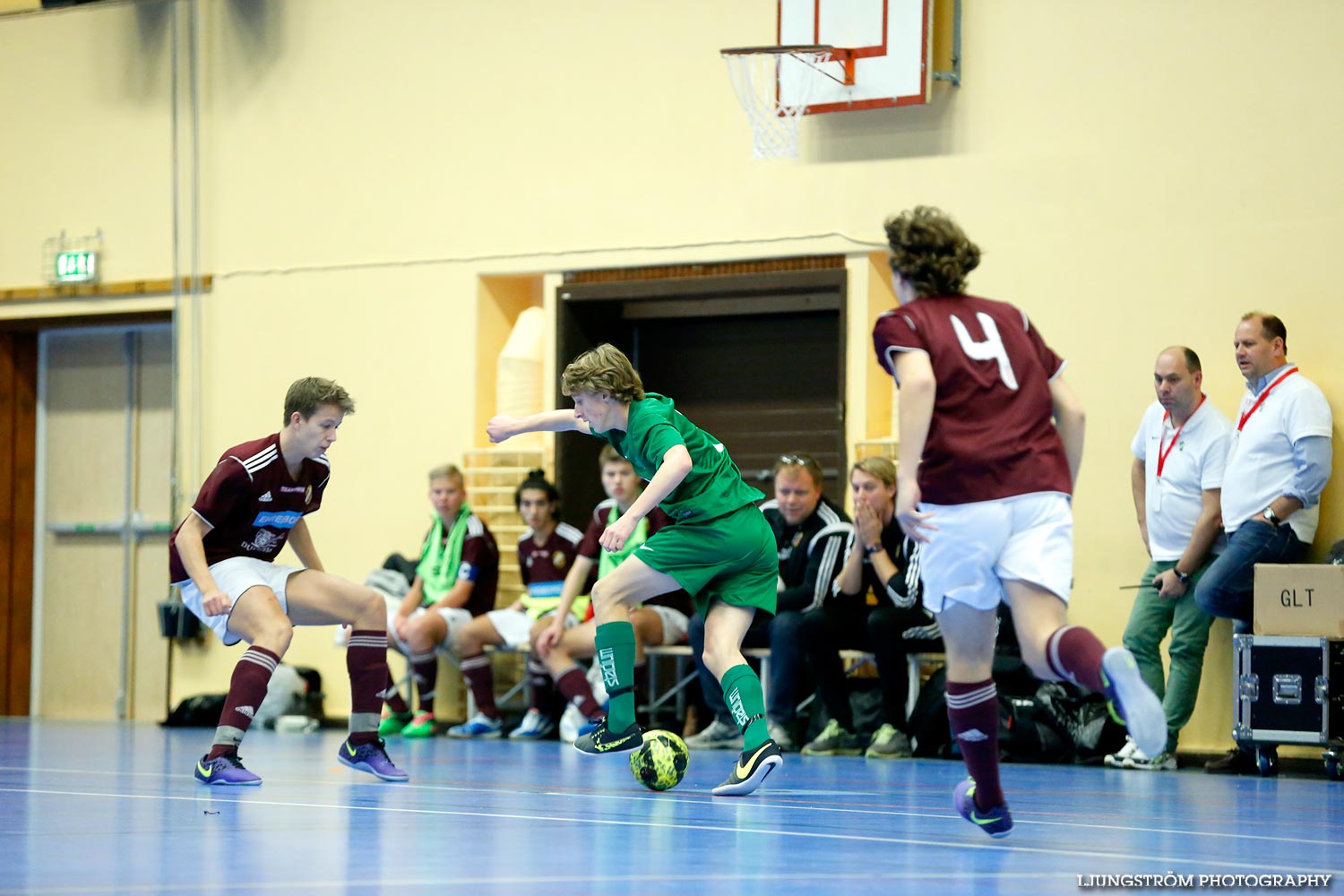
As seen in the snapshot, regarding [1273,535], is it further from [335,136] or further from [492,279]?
[335,136]

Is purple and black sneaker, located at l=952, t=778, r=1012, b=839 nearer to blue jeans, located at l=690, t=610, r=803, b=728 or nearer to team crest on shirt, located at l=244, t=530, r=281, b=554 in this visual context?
team crest on shirt, located at l=244, t=530, r=281, b=554

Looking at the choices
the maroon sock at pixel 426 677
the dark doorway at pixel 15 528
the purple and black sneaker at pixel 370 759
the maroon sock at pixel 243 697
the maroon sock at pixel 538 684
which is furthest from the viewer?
the dark doorway at pixel 15 528

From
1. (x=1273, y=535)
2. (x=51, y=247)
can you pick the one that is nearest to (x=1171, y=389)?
(x=1273, y=535)

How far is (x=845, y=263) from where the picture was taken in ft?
31.1

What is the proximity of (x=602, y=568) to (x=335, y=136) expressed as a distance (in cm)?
389

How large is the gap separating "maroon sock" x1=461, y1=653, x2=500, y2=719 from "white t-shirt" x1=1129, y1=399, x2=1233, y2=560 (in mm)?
3972

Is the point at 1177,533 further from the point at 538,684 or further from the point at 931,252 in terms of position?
the point at 931,252

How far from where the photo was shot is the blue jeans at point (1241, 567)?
755 centimetres

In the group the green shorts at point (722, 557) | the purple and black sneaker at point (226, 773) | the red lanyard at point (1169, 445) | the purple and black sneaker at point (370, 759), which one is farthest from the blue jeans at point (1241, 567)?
the purple and black sneaker at point (226, 773)

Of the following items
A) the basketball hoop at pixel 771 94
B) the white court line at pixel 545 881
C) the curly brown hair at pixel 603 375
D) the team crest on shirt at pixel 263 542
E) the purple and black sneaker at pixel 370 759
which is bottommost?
the purple and black sneaker at pixel 370 759

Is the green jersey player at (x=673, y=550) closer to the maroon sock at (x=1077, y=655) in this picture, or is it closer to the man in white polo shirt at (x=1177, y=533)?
the maroon sock at (x=1077, y=655)

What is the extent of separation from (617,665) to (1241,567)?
3.43 metres

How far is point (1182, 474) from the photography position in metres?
7.95

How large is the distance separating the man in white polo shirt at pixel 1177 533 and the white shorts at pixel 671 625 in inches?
101
